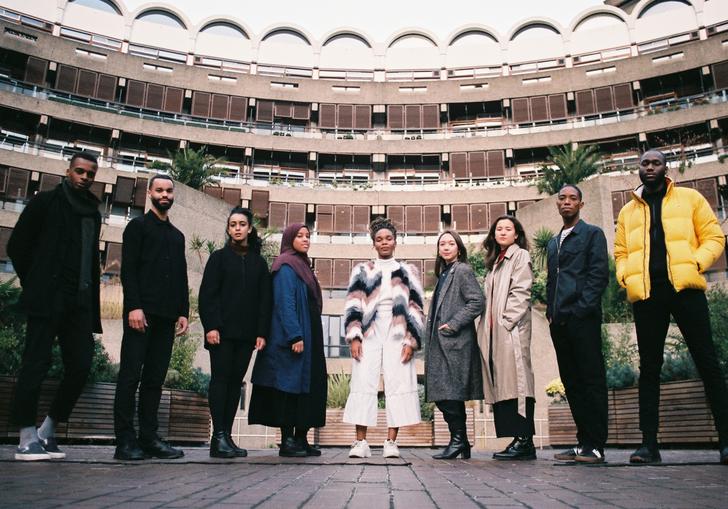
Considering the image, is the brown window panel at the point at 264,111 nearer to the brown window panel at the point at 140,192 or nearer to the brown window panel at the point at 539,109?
the brown window panel at the point at 140,192

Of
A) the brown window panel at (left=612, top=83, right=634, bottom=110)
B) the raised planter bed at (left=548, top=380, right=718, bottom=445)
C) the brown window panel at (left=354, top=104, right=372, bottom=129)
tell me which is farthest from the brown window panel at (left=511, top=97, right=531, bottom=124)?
the raised planter bed at (left=548, top=380, right=718, bottom=445)

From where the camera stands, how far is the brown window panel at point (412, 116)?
37.9 meters

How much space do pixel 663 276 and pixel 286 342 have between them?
3213 millimetres

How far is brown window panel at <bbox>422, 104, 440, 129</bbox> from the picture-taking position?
37.8 meters

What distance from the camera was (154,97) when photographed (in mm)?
35719

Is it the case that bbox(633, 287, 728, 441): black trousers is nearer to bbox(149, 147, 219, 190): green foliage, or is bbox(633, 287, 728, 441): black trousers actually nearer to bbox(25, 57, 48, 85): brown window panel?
bbox(149, 147, 219, 190): green foliage

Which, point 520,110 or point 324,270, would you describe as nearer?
point 324,270

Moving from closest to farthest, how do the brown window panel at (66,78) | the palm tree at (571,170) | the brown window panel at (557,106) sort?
the palm tree at (571,170), the brown window panel at (66,78), the brown window panel at (557,106)

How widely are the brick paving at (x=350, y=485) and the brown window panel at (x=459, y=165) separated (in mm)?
32096

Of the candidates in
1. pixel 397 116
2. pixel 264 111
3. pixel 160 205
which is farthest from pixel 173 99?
pixel 160 205

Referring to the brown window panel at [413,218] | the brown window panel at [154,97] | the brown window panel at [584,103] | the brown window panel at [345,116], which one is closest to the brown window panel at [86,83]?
the brown window panel at [154,97]

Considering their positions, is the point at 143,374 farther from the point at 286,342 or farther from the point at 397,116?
the point at 397,116

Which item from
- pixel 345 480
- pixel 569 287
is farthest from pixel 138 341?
pixel 569 287

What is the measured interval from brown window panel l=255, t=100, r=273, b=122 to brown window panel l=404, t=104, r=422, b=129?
7.72 m
